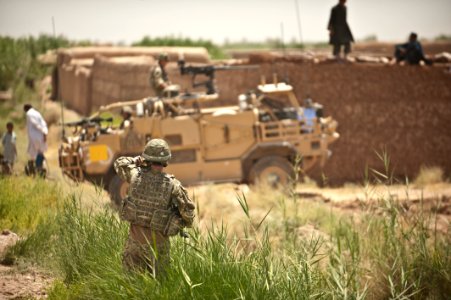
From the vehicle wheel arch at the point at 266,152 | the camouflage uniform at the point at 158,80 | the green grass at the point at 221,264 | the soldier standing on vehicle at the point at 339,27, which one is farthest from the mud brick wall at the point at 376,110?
the green grass at the point at 221,264

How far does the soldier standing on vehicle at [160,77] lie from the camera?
552 inches

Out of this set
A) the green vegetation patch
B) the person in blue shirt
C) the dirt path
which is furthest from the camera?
the person in blue shirt

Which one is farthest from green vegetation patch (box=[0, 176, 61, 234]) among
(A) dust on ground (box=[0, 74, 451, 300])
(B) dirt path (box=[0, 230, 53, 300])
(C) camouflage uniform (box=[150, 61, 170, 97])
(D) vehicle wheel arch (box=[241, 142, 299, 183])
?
(D) vehicle wheel arch (box=[241, 142, 299, 183])

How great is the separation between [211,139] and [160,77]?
1552 mm

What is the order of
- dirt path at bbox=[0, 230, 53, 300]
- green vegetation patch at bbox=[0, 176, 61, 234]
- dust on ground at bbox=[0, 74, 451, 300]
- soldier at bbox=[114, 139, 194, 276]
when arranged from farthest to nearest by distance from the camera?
dust on ground at bbox=[0, 74, 451, 300] < green vegetation patch at bbox=[0, 176, 61, 234] < dirt path at bbox=[0, 230, 53, 300] < soldier at bbox=[114, 139, 194, 276]

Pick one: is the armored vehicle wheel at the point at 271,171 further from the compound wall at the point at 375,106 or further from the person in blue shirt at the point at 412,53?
A: the person in blue shirt at the point at 412,53

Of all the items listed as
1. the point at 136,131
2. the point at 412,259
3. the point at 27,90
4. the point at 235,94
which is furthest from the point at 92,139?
the point at 27,90

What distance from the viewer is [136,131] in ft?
44.3

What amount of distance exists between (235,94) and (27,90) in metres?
13.0

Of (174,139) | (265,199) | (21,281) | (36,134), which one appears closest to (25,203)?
(21,281)

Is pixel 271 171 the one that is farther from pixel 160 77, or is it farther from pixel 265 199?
pixel 160 77

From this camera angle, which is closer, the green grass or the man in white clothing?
the green grass

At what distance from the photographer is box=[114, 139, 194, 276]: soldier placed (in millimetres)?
5941

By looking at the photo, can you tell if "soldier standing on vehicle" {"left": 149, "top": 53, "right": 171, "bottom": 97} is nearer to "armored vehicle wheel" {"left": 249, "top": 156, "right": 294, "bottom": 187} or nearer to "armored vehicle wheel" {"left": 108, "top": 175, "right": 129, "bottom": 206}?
"armored vehicle wheel" {"left": 108, "top": 175, "right": 129, "bottom": 206}
